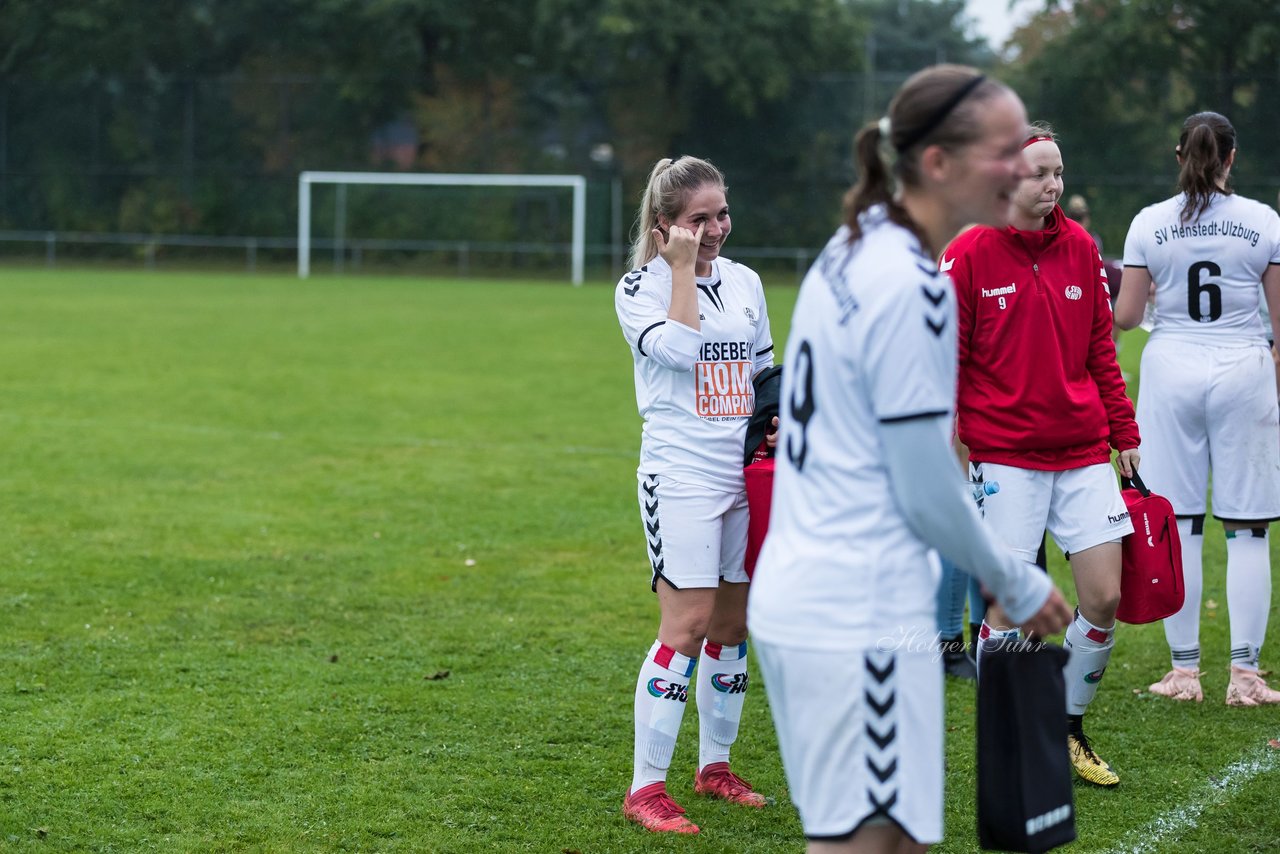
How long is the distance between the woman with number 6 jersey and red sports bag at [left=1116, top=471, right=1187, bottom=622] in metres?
0.08

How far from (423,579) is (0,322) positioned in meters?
16.4

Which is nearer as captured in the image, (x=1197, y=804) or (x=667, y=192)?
(x=667, y=192)

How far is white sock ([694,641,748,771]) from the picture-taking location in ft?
15.4

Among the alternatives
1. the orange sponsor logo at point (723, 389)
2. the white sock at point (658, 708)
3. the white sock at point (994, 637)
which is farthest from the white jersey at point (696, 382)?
the white sock at point (994, 637)

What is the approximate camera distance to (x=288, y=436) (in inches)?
478

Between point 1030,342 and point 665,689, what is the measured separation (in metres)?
1.49

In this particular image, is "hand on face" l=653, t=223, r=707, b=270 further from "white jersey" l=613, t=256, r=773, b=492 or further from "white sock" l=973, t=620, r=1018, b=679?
"white sock" l=973, t=620, r=1018, b=679

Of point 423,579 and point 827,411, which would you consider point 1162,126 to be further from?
point 827,411

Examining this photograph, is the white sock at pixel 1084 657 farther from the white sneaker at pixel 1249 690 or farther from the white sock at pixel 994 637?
the white sneaker at pixel 1249 690

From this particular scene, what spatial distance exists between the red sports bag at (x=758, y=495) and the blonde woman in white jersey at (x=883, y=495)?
168 cm

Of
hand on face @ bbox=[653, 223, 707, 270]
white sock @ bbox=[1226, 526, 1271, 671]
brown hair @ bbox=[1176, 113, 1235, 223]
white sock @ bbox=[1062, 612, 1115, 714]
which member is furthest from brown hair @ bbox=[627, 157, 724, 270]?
white sock @ bbox=[1226, 526, 1271, 671]

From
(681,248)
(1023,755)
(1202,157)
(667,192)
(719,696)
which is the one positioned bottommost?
(719,696)

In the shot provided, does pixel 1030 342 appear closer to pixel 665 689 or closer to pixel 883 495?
pixel 665 689

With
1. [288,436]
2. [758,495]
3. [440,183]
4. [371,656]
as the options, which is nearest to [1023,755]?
[758,495]
